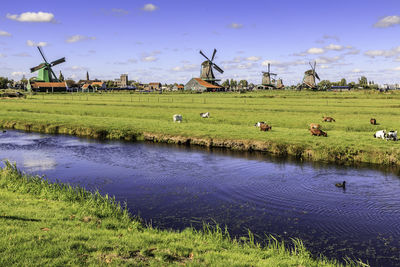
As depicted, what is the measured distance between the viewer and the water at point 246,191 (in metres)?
13.6

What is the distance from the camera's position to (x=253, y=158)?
2761 cm

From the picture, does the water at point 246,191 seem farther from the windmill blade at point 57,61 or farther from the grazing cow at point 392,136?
the windmill blade at point 57,61

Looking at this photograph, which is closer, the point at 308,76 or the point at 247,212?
the point at 247,212

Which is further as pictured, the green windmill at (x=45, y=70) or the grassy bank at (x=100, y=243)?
the green windmill at (x=45, y=70)

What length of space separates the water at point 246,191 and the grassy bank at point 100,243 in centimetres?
209

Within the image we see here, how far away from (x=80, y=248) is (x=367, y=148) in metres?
24.2

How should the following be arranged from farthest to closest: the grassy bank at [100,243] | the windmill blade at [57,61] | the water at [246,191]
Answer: the windmill blade at [57,61]
the water at [246,191]
the grassy bank at [100,243]

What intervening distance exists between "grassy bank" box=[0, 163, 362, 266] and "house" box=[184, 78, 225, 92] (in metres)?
147

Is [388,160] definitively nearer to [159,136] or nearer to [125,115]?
[159,136]

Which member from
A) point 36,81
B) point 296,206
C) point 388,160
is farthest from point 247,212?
point 36,81

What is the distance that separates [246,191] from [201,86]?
144 m

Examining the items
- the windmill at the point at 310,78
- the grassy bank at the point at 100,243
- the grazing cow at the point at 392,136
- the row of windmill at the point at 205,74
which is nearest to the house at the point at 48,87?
the row of windmill at the point at 205,74

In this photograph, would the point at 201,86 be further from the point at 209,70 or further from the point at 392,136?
the point at 392,136

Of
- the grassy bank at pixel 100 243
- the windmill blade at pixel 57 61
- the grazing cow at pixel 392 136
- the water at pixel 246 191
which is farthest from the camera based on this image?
the windmill blade at pixel 57 61
